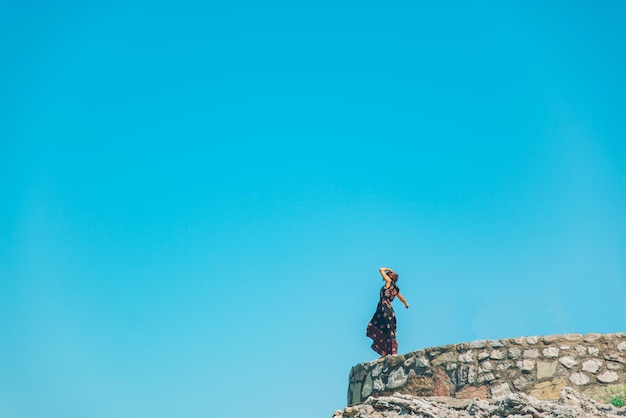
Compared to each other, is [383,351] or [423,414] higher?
[383,351]

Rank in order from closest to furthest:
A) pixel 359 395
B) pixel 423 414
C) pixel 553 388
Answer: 1. pixel 423 414
2. pixel 553 388
3. pixel 359 395

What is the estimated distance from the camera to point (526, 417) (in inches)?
356

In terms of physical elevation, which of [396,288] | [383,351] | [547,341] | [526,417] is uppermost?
[396,288]

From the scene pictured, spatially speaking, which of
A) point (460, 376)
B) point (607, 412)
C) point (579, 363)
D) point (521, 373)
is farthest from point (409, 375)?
point (607, 412)

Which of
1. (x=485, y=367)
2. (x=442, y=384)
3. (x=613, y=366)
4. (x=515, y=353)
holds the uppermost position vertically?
(x=515, y=353)

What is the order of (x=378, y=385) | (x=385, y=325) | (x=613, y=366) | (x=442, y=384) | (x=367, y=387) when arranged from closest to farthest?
(x=613, y=366) < (x=442, y=384) < (x=378, y=385) < (x=367, y=387) < (x=385, y=325)

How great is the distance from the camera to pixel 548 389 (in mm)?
10828

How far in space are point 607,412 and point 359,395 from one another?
446 cm

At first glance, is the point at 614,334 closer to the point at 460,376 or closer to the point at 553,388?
the point at 553,388

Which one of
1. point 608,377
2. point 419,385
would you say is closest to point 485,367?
point 419,385

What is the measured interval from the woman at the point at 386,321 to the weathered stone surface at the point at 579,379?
3.33 metres

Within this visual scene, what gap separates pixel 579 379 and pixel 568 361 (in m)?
0.29

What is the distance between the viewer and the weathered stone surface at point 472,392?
11.1m

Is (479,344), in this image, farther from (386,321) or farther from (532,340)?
(386,321)
